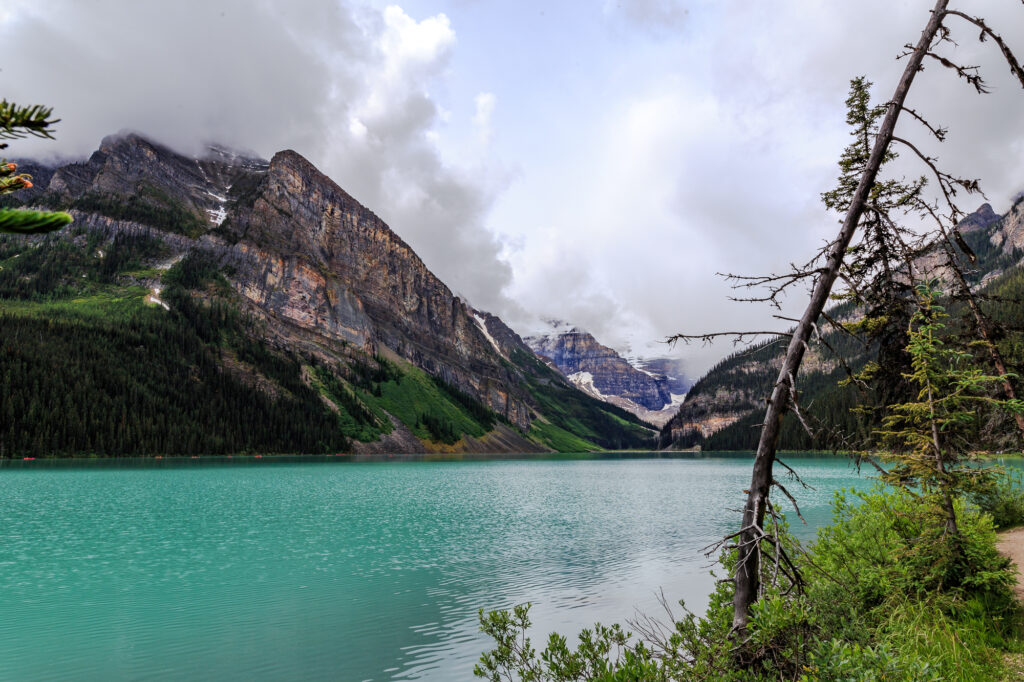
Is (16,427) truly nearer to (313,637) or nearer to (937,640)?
(313,637)

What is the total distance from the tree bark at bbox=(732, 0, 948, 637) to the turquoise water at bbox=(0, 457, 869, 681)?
3197mm

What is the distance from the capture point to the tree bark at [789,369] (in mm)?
6559

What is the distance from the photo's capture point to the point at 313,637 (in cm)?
1939

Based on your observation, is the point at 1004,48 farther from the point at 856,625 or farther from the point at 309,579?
the point at 309,579

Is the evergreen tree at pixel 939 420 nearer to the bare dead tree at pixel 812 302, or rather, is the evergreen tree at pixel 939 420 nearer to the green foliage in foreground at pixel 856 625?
the green foliage in foreground at pixel 856 625

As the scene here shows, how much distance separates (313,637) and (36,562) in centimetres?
2223

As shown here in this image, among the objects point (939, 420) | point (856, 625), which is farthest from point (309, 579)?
point (939, 420)

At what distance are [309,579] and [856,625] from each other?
25.3m

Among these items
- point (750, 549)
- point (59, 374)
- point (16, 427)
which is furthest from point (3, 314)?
point (750, 549)

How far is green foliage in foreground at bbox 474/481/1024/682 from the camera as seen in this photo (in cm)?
667

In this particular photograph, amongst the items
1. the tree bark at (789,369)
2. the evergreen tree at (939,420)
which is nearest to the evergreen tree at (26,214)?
the tree bark at (789,369)

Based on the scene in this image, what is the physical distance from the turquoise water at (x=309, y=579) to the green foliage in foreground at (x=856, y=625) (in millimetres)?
4380

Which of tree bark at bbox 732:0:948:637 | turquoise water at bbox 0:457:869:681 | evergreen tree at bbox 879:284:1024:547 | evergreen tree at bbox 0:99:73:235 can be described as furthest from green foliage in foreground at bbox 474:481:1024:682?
evergreen tree at bbox 0:99:73:235

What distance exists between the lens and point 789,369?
6664mm
